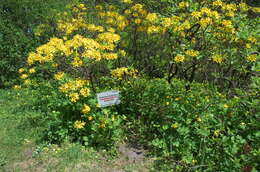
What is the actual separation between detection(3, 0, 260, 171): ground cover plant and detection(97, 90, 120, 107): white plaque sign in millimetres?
87

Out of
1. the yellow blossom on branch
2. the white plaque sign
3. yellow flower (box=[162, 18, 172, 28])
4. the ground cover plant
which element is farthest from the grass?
yellow flower (box=[162, 18, 172, 28])

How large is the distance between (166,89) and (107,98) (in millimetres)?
818

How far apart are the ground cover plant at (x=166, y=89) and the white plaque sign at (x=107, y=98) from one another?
0.09 metres

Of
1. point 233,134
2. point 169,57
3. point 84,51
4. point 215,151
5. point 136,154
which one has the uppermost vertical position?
point 84,51

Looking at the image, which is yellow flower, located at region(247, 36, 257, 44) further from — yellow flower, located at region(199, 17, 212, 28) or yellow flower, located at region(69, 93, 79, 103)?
yellow flower, located at region(69, 93, 79, 103)

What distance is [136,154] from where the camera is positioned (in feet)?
11.6

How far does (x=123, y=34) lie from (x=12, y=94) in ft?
9.07

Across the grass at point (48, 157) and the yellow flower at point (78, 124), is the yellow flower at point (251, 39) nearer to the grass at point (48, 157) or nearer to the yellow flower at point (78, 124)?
the grass at point (48, 157)

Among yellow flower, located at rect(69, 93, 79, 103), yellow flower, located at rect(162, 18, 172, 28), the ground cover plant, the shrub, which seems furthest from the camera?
yellow flower, located at rect(162, 18, 172, 28)

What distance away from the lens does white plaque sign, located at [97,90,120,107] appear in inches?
138

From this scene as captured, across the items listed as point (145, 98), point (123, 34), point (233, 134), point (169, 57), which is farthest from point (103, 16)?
point (233, 134)

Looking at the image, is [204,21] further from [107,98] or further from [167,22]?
[107,98]

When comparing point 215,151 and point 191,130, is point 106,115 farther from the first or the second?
point 215,151

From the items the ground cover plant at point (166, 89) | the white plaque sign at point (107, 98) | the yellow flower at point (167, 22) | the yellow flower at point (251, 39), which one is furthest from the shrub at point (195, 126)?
the yellow flower at point (167, 22)
